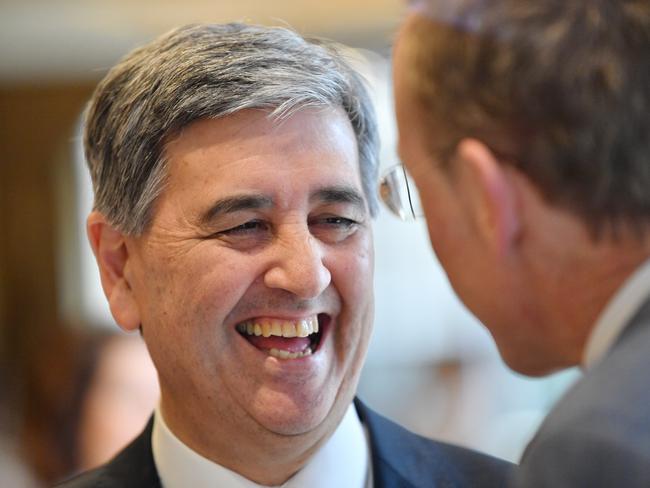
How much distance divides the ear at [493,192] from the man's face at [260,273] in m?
0.68

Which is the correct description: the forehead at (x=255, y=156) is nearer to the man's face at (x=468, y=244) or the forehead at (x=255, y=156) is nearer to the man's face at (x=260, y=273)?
the man's face at (x=260, y=273)

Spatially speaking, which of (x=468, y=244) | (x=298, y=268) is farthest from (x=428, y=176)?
(x=298, y=268)

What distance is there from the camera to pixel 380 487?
2105mm

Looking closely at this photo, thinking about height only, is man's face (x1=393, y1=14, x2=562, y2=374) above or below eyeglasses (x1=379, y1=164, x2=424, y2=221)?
above

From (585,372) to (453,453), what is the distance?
992 millimetres

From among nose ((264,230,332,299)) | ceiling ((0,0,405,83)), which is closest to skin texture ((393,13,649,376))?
nose ((264,230,332,299))

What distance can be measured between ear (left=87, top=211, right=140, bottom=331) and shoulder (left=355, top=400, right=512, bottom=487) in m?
0.52

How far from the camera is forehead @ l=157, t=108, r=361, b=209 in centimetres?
201

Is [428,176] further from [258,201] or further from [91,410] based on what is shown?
[91,410]

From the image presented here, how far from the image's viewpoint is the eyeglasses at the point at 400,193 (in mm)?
1778

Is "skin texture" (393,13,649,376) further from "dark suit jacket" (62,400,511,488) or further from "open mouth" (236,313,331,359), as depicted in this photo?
"dark suit jacket" (62,400,511,488)

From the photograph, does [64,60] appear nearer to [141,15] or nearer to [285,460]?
[141,15]

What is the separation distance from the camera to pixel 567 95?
124 centimetres

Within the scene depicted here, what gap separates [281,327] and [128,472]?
17.4 inches
